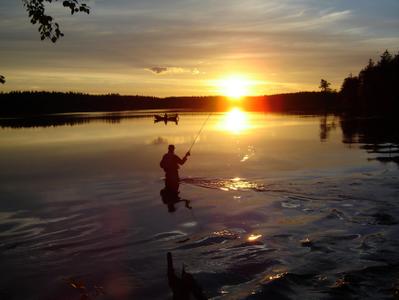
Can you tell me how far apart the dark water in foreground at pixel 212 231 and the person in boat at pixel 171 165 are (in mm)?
788

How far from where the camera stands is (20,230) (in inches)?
576

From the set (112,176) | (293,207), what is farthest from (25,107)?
(293,207)

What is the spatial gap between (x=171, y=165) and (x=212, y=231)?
7133 mm

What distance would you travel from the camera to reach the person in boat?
2033 centimetres

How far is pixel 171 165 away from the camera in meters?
20.5

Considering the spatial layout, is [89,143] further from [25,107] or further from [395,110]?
[25,107]

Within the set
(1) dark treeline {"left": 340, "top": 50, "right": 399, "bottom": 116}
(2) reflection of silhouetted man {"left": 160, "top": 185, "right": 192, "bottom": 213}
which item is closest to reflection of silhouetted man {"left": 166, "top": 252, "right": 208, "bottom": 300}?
(2) reflection of silhouetted man {"left": 160, "top": 185, "right": 192, "bottom": 213}

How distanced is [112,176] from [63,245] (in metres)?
13.3

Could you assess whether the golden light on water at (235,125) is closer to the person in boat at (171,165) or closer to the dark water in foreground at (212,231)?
the dark water in foreground at (212,231)

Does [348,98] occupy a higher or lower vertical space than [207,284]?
higher

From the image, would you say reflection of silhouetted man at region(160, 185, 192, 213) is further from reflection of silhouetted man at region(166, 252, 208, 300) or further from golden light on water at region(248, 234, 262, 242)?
reflection of silhouetted man at region(166, 252, 208, 300)

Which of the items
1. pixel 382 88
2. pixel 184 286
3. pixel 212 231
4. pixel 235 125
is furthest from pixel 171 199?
pixel 382 88

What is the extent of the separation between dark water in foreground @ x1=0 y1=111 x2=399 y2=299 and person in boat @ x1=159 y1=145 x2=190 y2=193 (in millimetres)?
788

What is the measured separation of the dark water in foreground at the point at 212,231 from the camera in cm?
957
